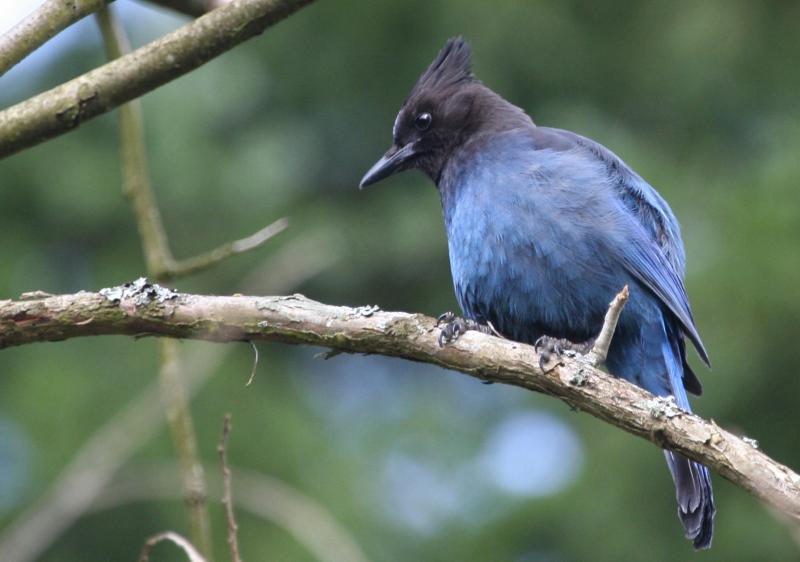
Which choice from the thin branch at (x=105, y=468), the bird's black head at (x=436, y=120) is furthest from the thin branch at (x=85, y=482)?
the bird's black head at (x=436, y=120)

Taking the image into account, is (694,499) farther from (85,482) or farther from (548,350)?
(85,482)

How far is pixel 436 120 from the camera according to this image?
6.02 m

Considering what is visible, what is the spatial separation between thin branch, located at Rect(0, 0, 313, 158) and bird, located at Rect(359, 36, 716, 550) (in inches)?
60.5

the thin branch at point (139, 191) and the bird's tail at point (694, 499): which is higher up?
the thin branch at point (139, 191)

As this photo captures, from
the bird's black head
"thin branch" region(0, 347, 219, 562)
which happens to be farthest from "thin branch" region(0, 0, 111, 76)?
the bird's black head

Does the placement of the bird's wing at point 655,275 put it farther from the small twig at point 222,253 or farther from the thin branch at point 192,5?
the thin branch at point 192,5

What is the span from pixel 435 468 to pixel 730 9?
6067 millimetres

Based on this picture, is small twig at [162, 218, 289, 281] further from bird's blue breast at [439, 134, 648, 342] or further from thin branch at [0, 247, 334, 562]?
bird's blue breast at [439, 134, 648, 342]

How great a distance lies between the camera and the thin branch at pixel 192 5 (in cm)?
436

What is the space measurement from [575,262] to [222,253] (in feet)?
4.63

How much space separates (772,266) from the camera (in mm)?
9008

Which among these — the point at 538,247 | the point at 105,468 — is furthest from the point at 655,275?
the point at 105,468

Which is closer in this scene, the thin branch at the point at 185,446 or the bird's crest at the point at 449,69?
the thin branch at the point at 185,446

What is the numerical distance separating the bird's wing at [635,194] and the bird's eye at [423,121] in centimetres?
57
